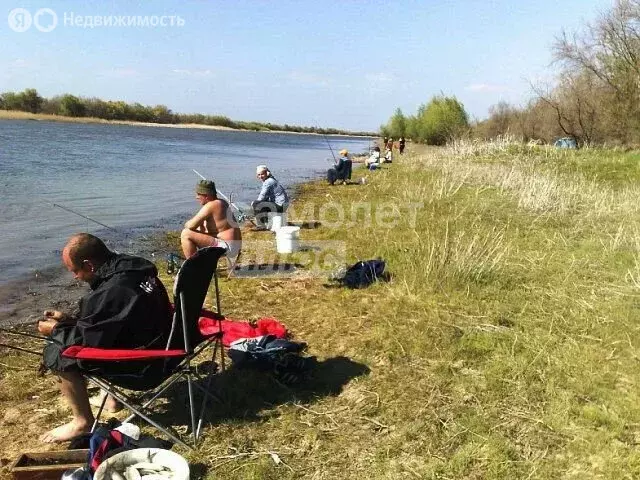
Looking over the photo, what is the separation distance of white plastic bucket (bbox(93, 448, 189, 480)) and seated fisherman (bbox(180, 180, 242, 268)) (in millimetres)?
3599

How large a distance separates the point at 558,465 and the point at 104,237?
8.71 meters

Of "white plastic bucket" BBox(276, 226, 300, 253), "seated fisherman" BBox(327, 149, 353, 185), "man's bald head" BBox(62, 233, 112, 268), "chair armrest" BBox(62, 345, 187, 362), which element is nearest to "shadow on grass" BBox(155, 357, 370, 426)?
"chair armrest" BBox(62, 345, 187, 362)

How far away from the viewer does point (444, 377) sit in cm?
375

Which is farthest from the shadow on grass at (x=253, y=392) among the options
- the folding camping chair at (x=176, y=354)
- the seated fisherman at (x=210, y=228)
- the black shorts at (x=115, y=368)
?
the seated fisherman at (x=210, y=228)

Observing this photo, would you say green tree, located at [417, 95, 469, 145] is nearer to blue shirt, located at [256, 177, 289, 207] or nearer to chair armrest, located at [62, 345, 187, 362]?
blue shirt, located at [256, 177, 289, 207]

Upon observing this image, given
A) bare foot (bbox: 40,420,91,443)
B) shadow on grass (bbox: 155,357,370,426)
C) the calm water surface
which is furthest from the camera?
the calm water surface

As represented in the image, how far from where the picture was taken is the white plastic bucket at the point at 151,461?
2.58 meters

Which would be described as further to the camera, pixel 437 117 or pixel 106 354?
pixel 437 117

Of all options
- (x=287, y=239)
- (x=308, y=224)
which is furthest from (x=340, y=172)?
(x=287, y=239)

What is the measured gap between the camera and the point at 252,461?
291 cm

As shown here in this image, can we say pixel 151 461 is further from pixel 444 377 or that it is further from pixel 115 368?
pixel 444 377

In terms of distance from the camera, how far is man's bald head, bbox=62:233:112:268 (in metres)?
3.00

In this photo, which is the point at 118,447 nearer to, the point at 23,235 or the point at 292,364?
the point at 292,364

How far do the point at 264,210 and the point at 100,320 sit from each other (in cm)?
708
